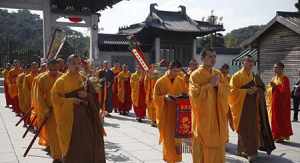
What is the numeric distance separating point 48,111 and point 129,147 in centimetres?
200

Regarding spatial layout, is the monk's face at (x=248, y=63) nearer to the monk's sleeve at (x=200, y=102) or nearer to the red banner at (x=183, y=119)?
the red banner at (x=183, y=119)

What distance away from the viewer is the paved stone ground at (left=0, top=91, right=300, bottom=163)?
6785 millimetres

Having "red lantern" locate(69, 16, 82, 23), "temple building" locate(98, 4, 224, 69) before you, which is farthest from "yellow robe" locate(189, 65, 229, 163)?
"temple building" locate(98, 4, 224, 69)

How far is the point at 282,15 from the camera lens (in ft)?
52.7

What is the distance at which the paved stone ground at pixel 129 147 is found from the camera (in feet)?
22.3

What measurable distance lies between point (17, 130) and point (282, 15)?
11228mm

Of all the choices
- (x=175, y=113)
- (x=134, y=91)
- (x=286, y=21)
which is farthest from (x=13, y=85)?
(x=286, y=21)

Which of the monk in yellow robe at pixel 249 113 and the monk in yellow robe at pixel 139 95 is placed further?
the monk in yellow robe at pixel 139 95

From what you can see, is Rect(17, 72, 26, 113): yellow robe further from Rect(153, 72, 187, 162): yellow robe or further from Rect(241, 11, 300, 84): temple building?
Rect(241, 11, 300, 84): temple building

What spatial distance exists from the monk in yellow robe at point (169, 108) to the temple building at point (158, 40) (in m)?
19.7

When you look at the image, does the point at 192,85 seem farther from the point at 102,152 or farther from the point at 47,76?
the point at 47,76

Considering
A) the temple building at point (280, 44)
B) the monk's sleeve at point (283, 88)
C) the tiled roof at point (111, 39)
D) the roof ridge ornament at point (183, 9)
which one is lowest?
the monk's sleeve at point (283, 88)

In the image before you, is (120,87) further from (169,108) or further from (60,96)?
(60,96)

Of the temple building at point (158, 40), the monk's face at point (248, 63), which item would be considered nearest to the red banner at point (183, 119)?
the monk's face at point (248, 63)
